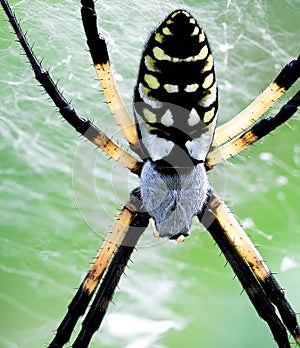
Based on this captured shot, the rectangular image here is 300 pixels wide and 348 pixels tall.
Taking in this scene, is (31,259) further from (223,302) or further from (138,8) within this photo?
(138,8)

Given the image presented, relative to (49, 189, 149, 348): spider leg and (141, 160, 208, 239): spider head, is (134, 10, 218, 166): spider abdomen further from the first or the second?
(49, 189, 149, 348): spider leg

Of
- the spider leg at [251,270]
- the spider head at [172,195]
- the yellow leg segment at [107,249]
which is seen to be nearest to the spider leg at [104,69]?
the spider head at [172,195]

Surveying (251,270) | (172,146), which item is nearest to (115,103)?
(172,146)

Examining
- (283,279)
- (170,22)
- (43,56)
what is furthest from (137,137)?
(43,56)

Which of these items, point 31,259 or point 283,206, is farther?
point 283,206

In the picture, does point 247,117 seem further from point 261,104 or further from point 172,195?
point 172,195
